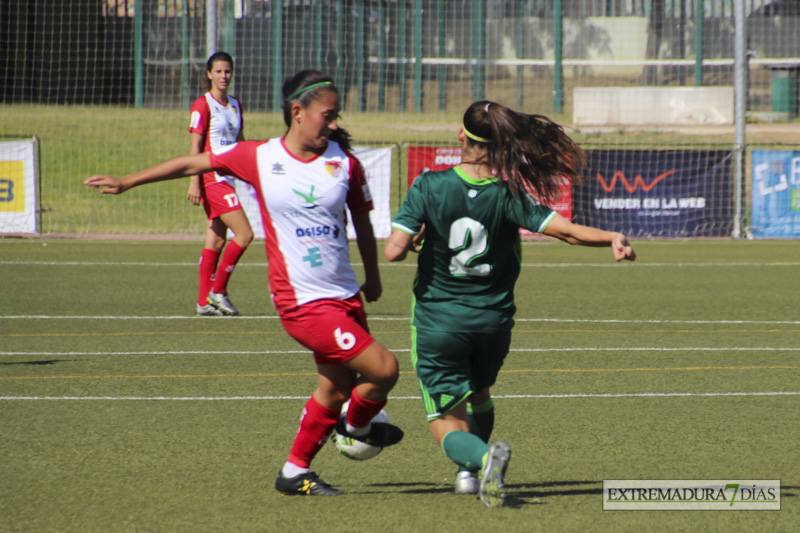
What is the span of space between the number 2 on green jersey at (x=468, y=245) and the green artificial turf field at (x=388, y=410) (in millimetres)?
1019

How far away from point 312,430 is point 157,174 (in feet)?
4.23

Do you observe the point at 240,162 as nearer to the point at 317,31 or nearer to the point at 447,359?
the point at 447,359

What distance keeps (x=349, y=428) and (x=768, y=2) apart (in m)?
41.8

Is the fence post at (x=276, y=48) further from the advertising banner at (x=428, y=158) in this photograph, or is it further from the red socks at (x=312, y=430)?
the red socks at (x=312, y=430)

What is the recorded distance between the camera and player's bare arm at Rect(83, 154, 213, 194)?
4418mm

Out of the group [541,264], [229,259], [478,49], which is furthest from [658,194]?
[478,49]

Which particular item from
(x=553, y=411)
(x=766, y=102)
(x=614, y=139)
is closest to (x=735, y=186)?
(x=614, y=139)

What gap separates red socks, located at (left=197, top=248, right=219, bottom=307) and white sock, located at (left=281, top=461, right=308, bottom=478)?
5.71 metres

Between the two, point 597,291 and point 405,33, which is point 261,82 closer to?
point 405,33

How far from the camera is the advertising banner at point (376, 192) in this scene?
19.2 m

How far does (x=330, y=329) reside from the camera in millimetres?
4371

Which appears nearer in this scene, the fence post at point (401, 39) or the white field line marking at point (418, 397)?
the white field line marking at point (418, 397)

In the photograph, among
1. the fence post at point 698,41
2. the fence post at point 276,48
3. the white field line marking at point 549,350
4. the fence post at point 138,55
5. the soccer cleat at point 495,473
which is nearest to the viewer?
the soccer cleat at point 495,473

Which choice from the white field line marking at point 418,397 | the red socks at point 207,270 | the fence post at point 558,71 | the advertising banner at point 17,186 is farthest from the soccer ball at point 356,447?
the fence post at point 558,71
